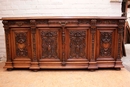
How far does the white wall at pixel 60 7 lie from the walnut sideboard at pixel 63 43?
65 cm

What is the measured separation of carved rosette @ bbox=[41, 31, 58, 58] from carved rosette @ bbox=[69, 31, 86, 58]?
25 cm

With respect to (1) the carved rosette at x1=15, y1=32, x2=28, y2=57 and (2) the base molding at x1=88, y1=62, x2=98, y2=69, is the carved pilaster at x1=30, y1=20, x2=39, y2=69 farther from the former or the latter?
(2) the base molding at x1=88, y1=62, x2=98, y2=69

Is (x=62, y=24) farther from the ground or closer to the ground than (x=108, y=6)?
closer to the ground

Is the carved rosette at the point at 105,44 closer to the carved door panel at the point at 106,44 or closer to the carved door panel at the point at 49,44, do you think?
the carved door panel at the point at 106,44

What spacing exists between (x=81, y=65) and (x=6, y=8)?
70.7 inches

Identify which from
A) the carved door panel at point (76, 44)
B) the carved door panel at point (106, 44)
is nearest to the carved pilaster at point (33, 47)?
the carved door panel at point (76, 44)

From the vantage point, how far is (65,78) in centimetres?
204

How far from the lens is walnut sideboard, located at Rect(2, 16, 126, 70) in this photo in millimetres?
2244

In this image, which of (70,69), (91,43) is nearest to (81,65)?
(70,69)

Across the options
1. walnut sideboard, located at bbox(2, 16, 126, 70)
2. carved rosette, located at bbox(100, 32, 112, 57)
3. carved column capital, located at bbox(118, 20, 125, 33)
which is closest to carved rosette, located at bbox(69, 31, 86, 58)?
walnut sideboard, located at bbox(2, 16, 126, 70)

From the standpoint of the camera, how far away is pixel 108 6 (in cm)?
282

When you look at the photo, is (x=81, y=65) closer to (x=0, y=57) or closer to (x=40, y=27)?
(x=40, y=27)

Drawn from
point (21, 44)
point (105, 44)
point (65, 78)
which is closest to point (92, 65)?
point (105, 44)

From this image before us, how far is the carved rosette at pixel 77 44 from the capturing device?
2.27m
